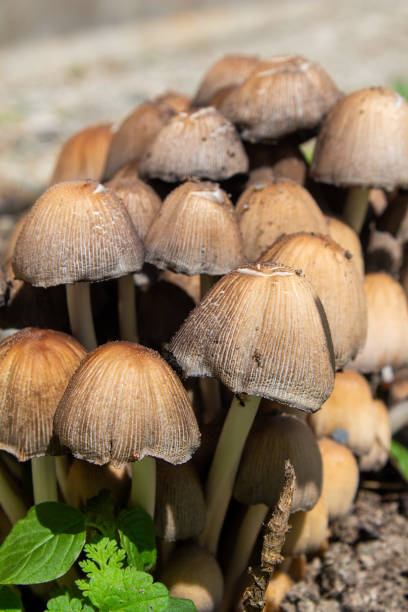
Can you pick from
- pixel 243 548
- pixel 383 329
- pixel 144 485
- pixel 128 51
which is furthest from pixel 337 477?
pixel 128 51

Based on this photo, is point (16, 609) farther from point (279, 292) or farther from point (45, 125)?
point (45, 125)

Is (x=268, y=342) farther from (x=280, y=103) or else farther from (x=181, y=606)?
(x=280, y=103)

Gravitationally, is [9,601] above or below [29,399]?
below

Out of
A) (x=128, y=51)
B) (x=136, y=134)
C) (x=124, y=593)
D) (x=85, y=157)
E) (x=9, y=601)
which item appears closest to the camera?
(x=124, y=593)

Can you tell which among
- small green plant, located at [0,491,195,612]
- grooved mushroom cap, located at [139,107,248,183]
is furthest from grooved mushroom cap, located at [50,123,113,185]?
small green plant, located at [0,491,195,612]

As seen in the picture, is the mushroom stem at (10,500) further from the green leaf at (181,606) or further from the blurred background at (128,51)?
the blurred background at (128,51)

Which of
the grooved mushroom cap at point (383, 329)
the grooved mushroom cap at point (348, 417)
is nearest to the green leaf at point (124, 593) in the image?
the grooved mushroom cap at point (348, 417)
